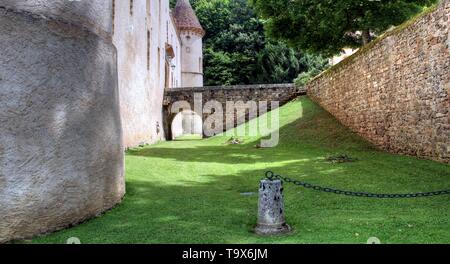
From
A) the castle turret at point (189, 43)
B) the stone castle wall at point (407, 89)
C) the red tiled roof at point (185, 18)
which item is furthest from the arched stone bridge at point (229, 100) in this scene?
the red tiled roof at point (185, 18)

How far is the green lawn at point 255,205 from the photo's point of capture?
4.83 meters

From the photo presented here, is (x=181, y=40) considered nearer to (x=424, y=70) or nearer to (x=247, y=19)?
(x=247, y=19)

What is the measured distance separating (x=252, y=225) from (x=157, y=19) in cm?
2059

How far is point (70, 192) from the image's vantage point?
524cm

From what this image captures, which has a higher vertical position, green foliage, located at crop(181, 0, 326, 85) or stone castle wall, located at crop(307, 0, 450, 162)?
green foliage, located at crop(181, 0, 326, 85)

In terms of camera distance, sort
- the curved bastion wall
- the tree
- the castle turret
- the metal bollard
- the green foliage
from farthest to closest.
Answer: the green foliage
the castle turret
the tree
the metal bollard
the curved bastion wall

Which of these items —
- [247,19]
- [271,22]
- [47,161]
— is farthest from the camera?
[247,19]

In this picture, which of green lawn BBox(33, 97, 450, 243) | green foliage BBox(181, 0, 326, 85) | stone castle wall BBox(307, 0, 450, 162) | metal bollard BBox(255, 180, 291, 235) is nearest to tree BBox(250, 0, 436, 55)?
stone castle wall BBox(307, 0, 450, 162)

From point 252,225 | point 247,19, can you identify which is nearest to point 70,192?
point 252,225

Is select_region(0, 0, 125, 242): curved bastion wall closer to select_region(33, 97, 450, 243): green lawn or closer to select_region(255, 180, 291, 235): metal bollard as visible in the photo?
select_region(33, 97, 450, 243): green lawn

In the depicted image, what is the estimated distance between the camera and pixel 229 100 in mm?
24688

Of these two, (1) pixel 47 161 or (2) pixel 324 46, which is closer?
(1) pixel 47 161

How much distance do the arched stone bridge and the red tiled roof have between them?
14104 mm

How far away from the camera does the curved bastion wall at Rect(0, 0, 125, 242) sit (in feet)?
15.4
